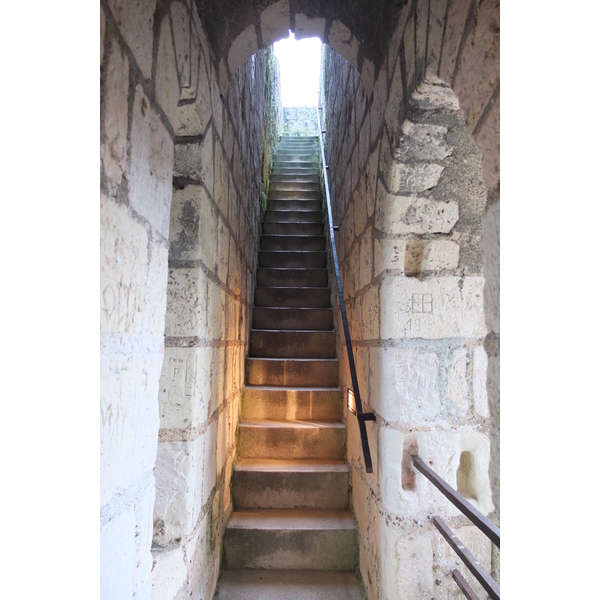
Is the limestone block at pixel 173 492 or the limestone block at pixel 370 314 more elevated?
the limestone block at pixel 370 314

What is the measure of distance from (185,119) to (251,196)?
1764 mm

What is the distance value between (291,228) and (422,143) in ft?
8.73

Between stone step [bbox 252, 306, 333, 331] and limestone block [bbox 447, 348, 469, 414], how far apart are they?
5.42ft

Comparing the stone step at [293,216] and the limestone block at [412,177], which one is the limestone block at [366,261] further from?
the stone step at [293,216]

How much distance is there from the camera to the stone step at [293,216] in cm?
413

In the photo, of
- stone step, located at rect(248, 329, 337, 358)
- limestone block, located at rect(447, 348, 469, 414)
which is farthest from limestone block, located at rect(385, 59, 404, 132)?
stone step, located at rect(248, 329, 337, 358)

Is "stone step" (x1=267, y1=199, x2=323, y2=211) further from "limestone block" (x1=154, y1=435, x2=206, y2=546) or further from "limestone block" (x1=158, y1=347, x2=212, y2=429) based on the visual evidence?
"limestone block" (x1=154, y1=435, x2=206, y2=546)

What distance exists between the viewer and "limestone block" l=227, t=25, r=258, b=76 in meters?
1.72

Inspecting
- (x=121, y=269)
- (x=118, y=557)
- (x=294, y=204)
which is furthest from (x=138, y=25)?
(x=294, y=204)

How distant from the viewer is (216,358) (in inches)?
67.7

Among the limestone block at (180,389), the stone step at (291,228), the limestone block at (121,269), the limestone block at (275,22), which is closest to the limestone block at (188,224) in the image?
the limestone block at (180,389)

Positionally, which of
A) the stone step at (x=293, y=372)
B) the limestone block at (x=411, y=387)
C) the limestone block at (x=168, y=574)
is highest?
the limestone block at (x=411, y=387)

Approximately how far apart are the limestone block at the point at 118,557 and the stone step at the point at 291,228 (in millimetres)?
3370
